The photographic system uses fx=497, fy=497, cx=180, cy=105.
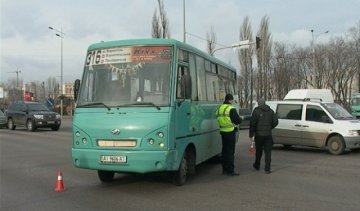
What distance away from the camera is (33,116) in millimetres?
30969

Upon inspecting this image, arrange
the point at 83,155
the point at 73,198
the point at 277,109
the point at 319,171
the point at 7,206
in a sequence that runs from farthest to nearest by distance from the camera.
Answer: the point at 277,109, the point at 319,171, the point at 83,155, the point at 73,198, the point at 7,206

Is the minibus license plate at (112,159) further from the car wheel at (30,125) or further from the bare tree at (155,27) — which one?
the bare tree at (155,27)

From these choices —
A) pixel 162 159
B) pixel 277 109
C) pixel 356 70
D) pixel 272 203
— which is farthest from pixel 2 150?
pixel 356 70

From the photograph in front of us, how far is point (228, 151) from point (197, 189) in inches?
86.1

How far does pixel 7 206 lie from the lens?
8.02 metres

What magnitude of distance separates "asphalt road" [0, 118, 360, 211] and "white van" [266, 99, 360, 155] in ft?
7.49

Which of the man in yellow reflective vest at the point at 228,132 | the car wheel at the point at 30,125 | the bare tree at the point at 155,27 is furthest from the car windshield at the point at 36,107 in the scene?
the man in yellow reflective vest at the point at 228,132

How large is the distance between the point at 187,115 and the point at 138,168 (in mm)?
1644

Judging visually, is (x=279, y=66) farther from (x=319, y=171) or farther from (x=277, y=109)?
(x=319, y=171)

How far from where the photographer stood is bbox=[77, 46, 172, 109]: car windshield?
918cm

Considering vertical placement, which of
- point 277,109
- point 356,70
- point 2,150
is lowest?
point 2,150

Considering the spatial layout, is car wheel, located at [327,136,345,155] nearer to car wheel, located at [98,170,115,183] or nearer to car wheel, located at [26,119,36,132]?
car wheel, located at [98,170,115,183]

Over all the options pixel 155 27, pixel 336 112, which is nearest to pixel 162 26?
pixel 155 27

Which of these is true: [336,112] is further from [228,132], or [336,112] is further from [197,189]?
[197,189]
